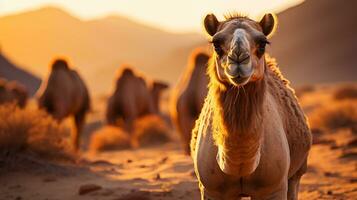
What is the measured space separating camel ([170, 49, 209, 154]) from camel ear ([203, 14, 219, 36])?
562 centimetres

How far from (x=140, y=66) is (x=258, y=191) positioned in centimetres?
13157

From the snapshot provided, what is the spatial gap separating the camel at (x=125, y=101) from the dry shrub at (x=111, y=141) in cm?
61

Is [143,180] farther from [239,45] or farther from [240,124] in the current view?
[239,45]

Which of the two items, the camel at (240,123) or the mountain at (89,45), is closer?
the camel at (240,123)

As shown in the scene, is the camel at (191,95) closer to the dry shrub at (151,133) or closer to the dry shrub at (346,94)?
the dry shrub at (151,133)

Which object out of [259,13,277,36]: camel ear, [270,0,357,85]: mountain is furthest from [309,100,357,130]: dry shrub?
[270,0,357,85]: mountain

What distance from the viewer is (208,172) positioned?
186 inches

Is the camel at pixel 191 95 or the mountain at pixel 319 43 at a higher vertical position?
the mountain at pixel 319 43

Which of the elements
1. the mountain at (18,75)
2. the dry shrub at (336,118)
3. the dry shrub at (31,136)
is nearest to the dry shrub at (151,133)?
the dry shrub at (336,118)

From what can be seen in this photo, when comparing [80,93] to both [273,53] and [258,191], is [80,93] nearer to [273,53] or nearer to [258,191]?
[258,191]

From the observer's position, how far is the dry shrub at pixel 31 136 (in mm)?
9539

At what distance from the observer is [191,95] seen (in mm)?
10492

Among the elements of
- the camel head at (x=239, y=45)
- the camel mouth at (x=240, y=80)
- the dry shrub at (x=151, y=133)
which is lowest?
the camel mouth at (x=240, y=80)

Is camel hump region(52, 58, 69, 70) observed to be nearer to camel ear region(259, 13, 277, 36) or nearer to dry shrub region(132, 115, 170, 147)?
dry shrub region(132, 115, 170, 147)
